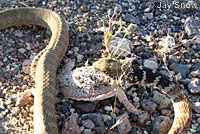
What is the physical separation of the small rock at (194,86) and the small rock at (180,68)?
23 centimetres

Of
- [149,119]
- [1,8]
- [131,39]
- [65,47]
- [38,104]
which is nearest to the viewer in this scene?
[38,104]

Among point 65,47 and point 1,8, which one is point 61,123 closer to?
point 65,47

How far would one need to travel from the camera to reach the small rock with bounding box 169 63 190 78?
4.60 meters

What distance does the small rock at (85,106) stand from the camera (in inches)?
155

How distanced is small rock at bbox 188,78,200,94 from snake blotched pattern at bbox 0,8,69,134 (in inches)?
89.5

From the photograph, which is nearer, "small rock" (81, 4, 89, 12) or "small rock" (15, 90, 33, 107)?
"small rock" (15, 90, 33, 107)

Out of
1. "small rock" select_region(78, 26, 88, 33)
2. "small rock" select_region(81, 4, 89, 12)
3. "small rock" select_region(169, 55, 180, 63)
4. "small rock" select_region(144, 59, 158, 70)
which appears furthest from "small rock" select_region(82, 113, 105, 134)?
"small rock" select_region(81, 4, 89, 12)

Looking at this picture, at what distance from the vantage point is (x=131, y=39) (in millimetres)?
5215

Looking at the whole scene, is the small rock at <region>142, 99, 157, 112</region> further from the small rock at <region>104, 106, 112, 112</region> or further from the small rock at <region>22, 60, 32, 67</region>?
the small rock at <region>22, 60, 32, 67</region>

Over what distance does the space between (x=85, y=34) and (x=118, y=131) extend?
2.30 meters

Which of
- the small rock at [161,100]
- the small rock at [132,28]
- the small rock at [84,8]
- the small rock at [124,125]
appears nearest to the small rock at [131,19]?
the small rock at [132,28]

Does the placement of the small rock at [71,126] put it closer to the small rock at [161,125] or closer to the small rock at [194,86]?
the small rock at [161,125]

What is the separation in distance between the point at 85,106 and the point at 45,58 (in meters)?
1.11

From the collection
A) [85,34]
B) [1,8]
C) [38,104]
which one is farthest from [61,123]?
[1,8]
